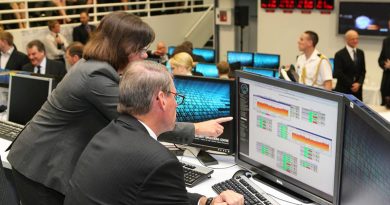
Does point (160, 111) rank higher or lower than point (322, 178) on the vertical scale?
higher

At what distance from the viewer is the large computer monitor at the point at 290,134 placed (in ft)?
6.66

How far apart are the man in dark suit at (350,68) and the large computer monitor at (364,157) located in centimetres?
560

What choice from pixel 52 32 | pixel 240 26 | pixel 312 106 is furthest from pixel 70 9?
pixel 312 106

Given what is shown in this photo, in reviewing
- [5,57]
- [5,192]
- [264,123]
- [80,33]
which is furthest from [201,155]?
[80,33]

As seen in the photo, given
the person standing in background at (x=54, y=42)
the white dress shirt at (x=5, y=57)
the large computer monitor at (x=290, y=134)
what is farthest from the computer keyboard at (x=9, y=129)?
the person standing in background at (x=54, y=42)

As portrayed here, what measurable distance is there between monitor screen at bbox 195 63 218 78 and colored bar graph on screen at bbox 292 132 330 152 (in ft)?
15.5

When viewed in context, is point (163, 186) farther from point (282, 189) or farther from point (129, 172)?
point (282, 189)

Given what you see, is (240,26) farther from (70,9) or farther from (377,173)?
(377,173)

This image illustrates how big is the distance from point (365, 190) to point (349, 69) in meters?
6.01

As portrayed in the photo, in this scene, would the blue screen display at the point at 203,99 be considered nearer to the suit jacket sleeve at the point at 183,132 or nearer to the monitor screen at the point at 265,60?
the suit jacket sleeve at the point at 183,132

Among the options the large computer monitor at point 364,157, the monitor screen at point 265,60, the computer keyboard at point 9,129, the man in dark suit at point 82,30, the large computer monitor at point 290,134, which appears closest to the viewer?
the large computer monitor at point 364,157

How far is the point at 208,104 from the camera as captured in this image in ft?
8.91

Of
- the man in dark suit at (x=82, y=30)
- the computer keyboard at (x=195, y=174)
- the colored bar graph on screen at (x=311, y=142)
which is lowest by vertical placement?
the computer keyboard at (x=195, y=174)

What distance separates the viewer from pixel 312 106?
6.82 feet
